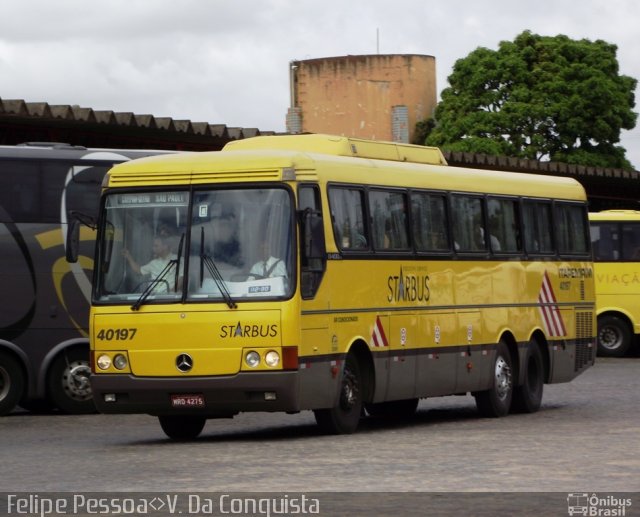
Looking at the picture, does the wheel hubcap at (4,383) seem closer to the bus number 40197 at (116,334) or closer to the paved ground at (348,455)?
the paved ground at (348,455)

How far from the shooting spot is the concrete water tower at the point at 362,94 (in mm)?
84125

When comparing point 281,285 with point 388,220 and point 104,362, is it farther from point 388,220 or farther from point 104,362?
point 388,220

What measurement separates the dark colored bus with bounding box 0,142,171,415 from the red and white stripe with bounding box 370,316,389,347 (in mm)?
5838

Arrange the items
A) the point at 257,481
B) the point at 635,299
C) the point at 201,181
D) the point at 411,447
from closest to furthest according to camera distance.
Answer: the point at 257,481
the point at 411,447
the point at 201,181
the point at 635,299

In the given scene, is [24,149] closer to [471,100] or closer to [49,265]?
[49,265]

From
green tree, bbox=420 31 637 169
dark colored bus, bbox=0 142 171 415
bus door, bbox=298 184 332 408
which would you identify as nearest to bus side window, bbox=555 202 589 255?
dark colored bus, bbox=0 142 171 415

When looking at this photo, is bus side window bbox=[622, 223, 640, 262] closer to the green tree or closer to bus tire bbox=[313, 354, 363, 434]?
bus tire bbox=[313, 354, 363, 434]

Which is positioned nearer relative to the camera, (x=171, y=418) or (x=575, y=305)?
(x=171, y=418)

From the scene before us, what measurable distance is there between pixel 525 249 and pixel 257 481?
10.8 m

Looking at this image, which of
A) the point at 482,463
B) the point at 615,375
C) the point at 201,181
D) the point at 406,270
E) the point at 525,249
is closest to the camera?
the point at 482,463

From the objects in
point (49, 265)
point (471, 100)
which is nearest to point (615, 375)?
point (49, 265)

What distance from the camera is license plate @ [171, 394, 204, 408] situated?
17.5m

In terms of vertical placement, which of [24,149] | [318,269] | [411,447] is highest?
[24,149]

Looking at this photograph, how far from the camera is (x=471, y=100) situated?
74.2m
